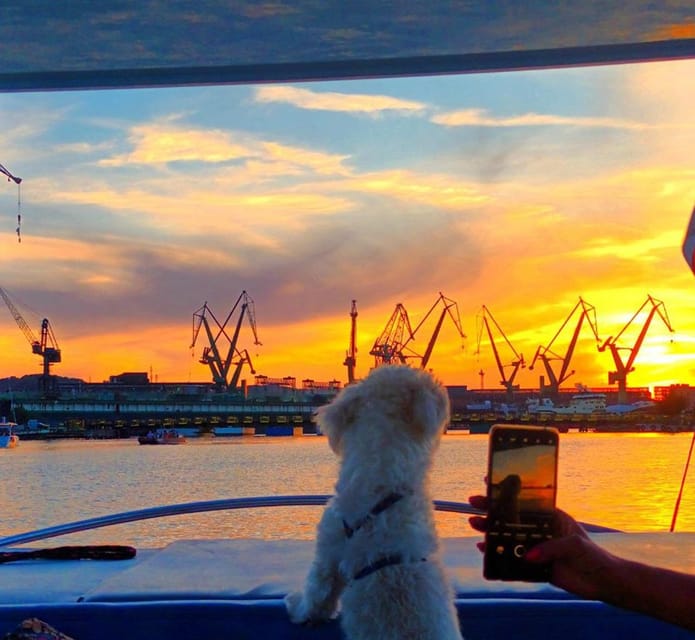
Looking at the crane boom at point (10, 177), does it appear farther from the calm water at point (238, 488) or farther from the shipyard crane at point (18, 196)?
the calm water at point (238, 488)

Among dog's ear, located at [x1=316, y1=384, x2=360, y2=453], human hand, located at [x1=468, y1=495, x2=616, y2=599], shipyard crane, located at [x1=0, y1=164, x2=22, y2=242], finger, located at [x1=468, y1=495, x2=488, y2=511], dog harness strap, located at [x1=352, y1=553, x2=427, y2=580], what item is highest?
shipyard crane, located at [x1=0, y1=164, x2=22, y2=242]

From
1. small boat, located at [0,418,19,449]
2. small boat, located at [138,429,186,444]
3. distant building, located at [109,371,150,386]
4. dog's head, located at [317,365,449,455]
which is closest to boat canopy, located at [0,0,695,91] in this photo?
dog's head, located at [317,365,449,455]

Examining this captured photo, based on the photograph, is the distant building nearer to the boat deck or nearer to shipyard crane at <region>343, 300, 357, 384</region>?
shipyard crane at <region>343, 300, 357, 384</region>

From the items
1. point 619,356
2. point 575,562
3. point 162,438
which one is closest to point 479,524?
point 575,562

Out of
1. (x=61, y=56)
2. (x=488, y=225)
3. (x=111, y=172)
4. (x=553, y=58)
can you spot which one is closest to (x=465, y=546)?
(x=553, y=58)

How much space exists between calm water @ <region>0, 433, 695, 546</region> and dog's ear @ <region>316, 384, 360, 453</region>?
10.2ft

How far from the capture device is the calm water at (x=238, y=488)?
1056 cm

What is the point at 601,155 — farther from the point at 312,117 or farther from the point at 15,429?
the point at 15,429

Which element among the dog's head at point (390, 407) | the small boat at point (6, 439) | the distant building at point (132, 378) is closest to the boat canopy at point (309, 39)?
the dog's head at point (390, 407)

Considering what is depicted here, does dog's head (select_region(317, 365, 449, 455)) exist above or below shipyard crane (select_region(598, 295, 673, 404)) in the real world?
below

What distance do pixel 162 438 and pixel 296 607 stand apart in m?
54.2

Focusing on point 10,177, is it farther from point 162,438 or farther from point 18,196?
point 162,438

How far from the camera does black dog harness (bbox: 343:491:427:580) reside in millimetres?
2324

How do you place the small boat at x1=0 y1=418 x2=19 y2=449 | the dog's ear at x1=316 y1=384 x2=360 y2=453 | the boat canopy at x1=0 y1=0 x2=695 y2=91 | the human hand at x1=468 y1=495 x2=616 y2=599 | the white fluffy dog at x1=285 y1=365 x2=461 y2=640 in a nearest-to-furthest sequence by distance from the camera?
the human hand at x1=468 y1=495 x2=616 y2=599 → the white fluffy dog at x1=285 y1=365 x2=461 y2=640 → the dog's ear at x1=316 y1=384 x2=360 y2=453 → the boat canopy at x1=0 y1=0 x2=695 y2=91 → the small boat at x1=0 y1=418 x2=19 y2=449
